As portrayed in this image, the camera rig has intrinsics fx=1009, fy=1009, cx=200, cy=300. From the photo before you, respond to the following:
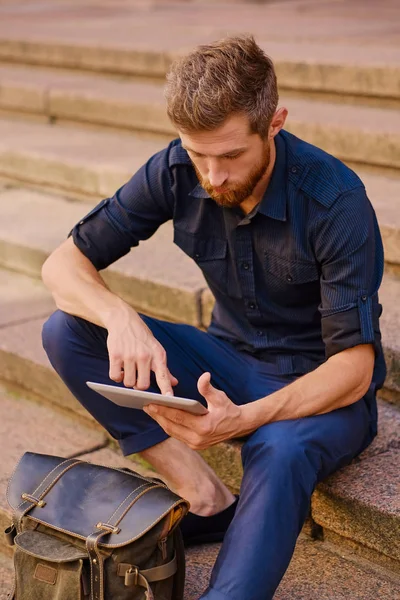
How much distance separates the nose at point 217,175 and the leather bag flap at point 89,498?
80 centimetres

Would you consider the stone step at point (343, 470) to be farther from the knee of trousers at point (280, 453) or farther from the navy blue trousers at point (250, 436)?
the knee of trousers at point (280, 453)

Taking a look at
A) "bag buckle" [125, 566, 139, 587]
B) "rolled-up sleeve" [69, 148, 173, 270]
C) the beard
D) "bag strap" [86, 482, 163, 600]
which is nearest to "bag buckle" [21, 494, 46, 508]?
"bag strap" [86, 482, 163, 600]

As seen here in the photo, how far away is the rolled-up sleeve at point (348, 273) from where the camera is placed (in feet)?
8.54

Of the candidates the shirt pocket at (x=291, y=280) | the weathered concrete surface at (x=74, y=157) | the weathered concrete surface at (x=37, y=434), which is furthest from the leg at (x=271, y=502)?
the weathered concrete surface at (x=74, y=157)

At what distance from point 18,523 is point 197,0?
6.84 meters

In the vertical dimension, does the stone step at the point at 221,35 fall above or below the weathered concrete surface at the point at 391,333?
above

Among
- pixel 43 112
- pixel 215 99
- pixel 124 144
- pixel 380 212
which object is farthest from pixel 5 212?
pixel 215 99

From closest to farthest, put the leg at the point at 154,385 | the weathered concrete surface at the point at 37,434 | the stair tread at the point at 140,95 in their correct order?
the leg at the point at 154,385 → the weathered concrete surface at the point at 37,434 → the stair tread at the point at 140,95

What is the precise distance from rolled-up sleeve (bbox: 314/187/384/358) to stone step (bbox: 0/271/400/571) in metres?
0.44

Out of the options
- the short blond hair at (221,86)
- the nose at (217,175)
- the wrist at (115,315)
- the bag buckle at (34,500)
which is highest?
the short blond hair at (221,86)

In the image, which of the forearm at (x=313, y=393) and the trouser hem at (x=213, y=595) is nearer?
the trouser hem at (x=213, y=595)

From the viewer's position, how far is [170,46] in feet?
18.6

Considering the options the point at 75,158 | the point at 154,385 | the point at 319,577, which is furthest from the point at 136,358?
the point at 75,158

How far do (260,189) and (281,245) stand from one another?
0.17 meters
